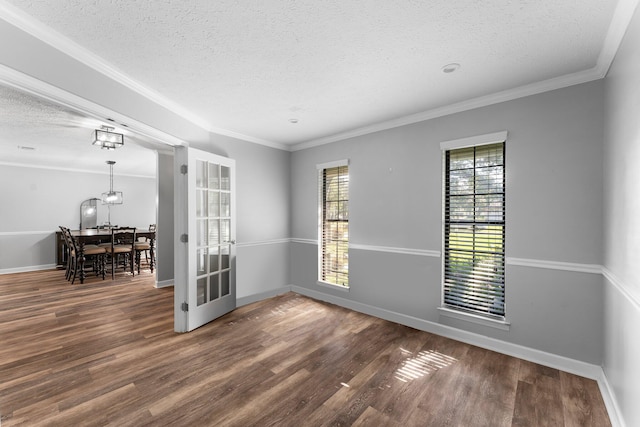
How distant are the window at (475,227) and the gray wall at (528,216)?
95 millimetres

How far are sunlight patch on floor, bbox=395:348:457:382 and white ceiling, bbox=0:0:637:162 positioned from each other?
2.62 metres

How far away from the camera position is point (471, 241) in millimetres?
3053

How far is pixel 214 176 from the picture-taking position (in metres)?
3.73

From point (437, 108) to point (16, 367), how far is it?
4.92 m

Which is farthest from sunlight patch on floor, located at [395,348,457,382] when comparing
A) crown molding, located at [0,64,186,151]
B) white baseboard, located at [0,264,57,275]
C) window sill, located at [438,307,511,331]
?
white baseboard, located at [0,264,57,275]

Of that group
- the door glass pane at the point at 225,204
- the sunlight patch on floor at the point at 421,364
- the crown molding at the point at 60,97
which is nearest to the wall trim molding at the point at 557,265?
the sunlight patch on floor at the point at 421,364

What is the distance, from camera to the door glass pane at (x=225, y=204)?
12.6 ft

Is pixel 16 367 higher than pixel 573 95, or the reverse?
pixel 573 95

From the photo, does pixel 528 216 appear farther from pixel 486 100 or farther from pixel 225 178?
pixel 225 178

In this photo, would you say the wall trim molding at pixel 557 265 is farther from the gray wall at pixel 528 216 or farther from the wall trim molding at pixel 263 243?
the wall trim molding at pixel 263 243

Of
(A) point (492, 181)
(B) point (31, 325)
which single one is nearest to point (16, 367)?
(B) point (31, 325)

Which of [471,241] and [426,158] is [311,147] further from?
[471,241]

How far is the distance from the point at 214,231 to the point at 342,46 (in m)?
2.74

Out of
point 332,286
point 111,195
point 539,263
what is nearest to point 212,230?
point 332,286
